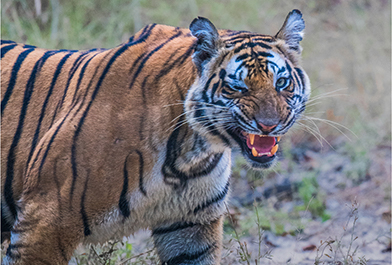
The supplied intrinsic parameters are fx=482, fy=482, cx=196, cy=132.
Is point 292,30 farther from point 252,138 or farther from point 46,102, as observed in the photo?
point 46,102

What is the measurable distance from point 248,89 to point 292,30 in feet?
1.42

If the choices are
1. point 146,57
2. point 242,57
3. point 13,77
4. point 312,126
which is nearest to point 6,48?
point 13,77

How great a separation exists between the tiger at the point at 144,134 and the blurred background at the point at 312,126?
17.4 inches

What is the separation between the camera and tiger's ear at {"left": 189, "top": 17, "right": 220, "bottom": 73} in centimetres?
226

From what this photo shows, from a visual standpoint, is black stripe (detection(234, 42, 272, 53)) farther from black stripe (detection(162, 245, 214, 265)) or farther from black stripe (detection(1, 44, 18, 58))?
black stripe (detection(1, 44, 18, 58))

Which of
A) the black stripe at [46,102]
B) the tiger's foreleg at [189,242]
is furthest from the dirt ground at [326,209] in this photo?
the black stripe at [46,102]

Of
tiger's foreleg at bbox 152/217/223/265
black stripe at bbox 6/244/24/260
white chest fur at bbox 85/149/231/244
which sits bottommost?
black stripe at bbox 6/244/24/260

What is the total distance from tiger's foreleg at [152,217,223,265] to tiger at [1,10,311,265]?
64 mm

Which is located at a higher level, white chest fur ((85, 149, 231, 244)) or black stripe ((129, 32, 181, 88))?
black stripe ((129, 32, 181, 88))

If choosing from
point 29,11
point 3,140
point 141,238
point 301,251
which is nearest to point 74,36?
point 29,11

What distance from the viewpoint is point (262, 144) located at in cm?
233

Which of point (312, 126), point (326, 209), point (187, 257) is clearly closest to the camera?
point (187, 257)

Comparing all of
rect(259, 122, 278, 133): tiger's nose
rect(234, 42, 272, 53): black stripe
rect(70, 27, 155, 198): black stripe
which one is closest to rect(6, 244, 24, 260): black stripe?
rect(70, 27, 155, 198): black stripe

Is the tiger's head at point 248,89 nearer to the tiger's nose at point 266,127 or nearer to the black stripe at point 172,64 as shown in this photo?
the tiger's nose at point 266,127
